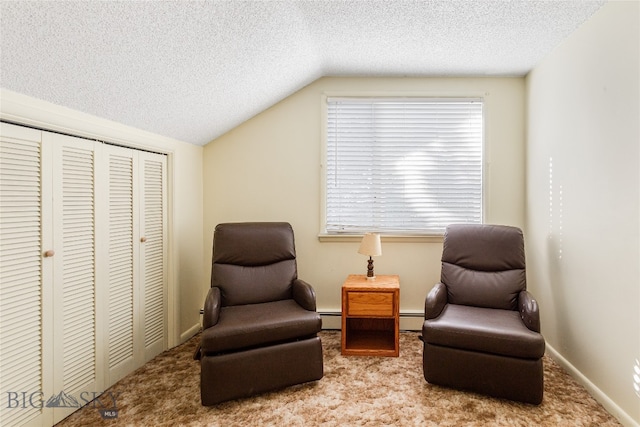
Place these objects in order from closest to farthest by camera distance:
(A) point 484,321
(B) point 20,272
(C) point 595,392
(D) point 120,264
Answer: (B) point 20,272 < (C) point 595,392 < (A) point 484,321 < (D) point 120,264

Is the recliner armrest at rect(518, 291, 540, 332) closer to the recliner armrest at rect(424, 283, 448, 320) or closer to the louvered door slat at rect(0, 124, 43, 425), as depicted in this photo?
the recliner armrest at rect(424, 283, 448, 320)

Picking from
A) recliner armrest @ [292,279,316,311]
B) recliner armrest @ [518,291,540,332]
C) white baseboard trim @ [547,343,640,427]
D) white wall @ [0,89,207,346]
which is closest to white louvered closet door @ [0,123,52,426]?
white wall @ [0,89,207,346]

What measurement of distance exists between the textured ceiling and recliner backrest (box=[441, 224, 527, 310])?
145cm

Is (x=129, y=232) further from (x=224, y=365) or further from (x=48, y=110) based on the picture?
(x=224, y=365)

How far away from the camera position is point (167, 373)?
7.99ft

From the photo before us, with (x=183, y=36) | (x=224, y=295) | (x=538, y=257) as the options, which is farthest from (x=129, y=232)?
(x=538, y=257)

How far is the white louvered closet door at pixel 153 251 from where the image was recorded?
2.56 metres

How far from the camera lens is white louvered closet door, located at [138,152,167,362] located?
8.40ft

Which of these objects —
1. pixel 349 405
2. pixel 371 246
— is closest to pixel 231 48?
pixel 371 246

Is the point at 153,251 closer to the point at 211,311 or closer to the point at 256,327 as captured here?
the point at 211,311

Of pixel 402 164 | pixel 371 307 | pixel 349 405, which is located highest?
pixel 402 164

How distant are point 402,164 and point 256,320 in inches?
77.4

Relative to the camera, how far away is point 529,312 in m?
2.17

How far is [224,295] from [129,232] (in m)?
0.83
